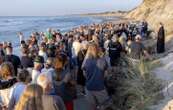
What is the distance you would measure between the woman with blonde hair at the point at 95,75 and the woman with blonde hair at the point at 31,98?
4.10 metres

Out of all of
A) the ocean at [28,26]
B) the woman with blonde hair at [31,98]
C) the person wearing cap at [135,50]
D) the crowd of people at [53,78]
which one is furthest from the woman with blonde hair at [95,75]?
the ocean at [28,26]

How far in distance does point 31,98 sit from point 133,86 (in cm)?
640

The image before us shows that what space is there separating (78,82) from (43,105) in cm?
Result: 756

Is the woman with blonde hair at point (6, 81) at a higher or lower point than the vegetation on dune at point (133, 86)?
higher

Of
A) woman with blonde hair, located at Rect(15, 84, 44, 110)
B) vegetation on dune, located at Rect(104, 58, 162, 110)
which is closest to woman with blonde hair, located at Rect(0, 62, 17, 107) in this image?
woman with blonde hair, located at Rect(15, 84, 44, 110)

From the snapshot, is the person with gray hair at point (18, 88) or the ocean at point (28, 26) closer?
the person with gray hair at point (18, 88)

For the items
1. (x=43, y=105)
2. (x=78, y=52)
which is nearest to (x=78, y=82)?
(x=78, y=52)

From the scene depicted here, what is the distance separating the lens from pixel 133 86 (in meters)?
13.1

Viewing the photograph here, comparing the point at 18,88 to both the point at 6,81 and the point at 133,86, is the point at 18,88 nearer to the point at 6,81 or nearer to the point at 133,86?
the point at 6,81

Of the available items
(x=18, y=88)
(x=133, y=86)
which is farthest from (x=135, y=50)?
(x=18, y=88)

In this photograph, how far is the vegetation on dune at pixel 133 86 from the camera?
476 inches

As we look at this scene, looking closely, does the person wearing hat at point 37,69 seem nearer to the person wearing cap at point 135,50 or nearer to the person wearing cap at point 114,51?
Answer: the person wearing cap at point 114,51

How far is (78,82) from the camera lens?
14930mm

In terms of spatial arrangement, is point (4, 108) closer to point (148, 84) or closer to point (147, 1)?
point (148, 84)
